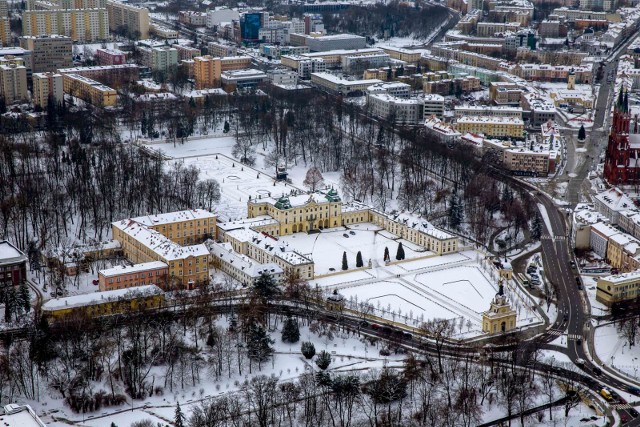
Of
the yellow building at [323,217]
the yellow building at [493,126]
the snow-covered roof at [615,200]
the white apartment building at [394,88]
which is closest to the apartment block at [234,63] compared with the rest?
the white apartment building at [394,88]

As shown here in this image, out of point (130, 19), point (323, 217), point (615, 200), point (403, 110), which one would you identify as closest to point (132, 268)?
point (323, 217)

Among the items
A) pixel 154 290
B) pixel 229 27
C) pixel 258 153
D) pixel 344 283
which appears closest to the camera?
pixel 154 290

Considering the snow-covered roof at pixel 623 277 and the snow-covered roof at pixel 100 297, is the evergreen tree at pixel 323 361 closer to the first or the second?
the snow-covered roof at pixel 100 297

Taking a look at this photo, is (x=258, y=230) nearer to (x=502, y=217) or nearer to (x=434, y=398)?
(x=502, y=217)

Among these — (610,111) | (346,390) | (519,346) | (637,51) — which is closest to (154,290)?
(346,390)

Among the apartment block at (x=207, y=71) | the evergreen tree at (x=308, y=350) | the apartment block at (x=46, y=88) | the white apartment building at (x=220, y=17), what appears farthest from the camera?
the white apartment building at (x=220, y=17)

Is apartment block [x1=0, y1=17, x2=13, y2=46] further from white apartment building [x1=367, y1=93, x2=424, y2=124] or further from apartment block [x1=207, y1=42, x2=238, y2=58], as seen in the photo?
white apartment building [x1=367, y1=93, x2=424, y2=124]

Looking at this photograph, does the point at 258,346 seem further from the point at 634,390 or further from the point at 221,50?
the point at 221,50
